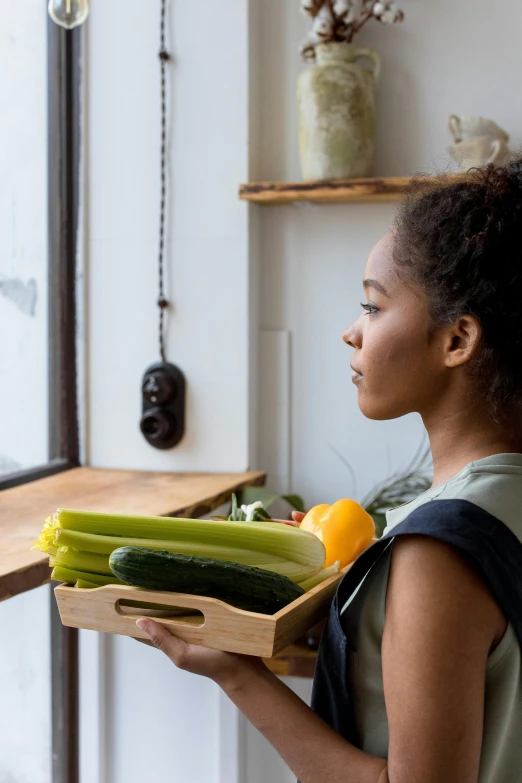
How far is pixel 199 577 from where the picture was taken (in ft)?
2.80

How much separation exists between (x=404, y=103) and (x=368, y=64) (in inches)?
5.0

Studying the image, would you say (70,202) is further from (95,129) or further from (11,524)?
(11,524)

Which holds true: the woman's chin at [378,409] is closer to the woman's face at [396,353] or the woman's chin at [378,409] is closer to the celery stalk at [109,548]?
the woman's face at [396,353]

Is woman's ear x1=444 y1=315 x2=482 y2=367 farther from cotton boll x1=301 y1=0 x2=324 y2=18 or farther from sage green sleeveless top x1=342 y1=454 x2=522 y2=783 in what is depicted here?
cotton boll x1=301 y1=0 x2=324 y2=18

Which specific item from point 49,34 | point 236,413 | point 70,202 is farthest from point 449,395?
point 49,34

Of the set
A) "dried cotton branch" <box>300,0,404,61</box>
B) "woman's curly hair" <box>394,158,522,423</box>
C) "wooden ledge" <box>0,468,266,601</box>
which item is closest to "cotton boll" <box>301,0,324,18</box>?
"dried cotton branch" <box>300,0,404,61</box>

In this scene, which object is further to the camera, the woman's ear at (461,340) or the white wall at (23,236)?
the white wall at (23,236)

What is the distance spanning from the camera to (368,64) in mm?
1953

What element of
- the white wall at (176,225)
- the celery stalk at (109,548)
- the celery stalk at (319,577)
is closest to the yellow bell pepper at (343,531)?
the celery stalk at (319,577)

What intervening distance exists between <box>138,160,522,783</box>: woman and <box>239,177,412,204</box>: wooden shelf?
864 mm

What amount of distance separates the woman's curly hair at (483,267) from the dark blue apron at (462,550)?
5.2 inches

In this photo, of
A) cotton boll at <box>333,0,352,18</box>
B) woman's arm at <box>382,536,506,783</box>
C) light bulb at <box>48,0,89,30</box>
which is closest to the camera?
woman's arm at <box>382,536,506,783</box>

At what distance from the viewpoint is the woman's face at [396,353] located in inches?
34.2

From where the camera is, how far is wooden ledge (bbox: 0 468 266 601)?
1176 millimetres
